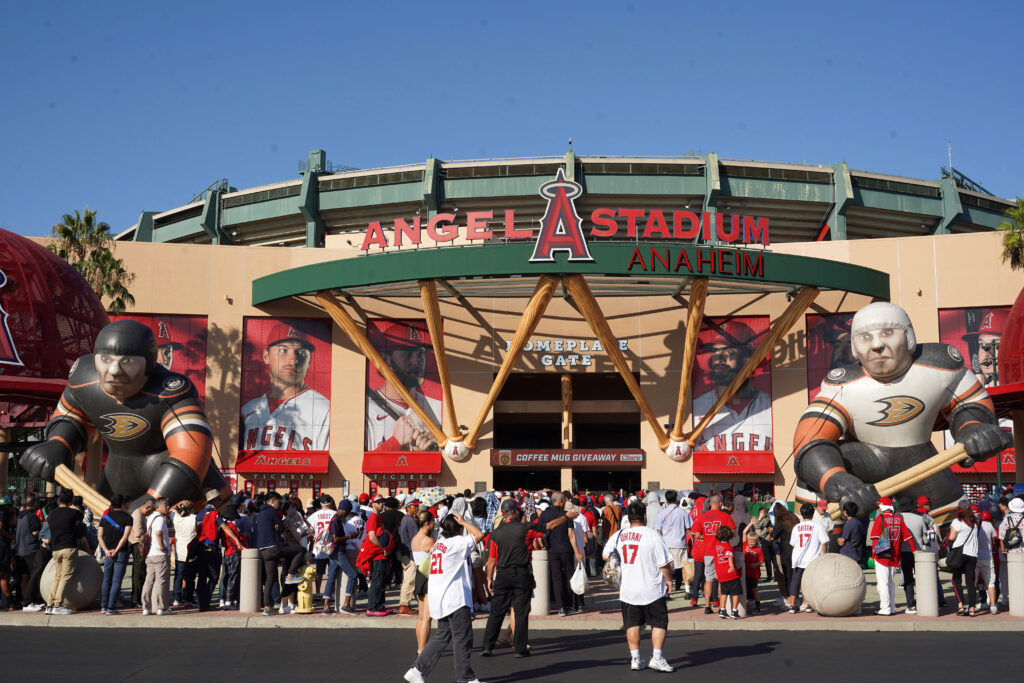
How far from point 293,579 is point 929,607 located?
941 centimetres

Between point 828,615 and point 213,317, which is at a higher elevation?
point 213,317

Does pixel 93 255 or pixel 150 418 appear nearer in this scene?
pixel 150 418

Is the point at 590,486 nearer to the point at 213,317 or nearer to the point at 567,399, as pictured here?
the point at 567,399

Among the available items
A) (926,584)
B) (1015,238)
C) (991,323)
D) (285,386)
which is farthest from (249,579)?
(991,323)

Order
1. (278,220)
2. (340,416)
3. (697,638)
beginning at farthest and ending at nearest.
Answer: (278,220) < (340,416) < (697,638)

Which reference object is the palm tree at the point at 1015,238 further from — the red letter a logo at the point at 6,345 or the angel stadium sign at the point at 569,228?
the red letter a logo at the point at 6,345

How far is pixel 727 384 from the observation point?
131 feet

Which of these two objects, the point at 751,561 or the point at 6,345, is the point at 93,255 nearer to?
the point at 6,345

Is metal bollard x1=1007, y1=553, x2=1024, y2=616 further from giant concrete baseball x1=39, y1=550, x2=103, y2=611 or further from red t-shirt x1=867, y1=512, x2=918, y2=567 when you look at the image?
giant concrete baseball x1=39, y1=550, x2=103, y2=611

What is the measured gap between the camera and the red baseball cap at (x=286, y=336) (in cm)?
3962

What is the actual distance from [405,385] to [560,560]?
25086 mm

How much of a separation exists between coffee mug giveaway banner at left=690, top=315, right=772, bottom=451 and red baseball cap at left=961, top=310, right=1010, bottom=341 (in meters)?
7.96

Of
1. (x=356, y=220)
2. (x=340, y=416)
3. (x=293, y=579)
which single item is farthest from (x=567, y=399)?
(x=293, y=579)

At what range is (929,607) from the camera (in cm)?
1437
